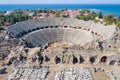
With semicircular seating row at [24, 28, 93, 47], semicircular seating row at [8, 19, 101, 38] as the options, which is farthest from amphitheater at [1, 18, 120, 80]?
semicircular seating row at [8, 19, 101, 38]

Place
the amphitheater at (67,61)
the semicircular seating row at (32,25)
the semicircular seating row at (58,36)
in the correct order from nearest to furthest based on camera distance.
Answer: the amphitheater at (67,61)
the semicircular seating row at (58,36)
the semicircular seating row at (32,25)

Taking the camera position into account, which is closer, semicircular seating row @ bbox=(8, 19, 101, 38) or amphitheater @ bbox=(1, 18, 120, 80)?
amphitheater @ bbox=(1, 18, 120, 80)

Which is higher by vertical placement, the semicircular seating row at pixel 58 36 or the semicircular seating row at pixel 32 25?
the semicircular seating row at pixel 32 25

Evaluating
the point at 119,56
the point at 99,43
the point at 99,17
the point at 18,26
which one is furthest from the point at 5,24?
the point at 119,56

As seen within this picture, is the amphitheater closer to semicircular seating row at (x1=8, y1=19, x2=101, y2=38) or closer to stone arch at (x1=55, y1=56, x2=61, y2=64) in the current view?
stone arch at (x1=55, y1=56, x2=61, y2=64)

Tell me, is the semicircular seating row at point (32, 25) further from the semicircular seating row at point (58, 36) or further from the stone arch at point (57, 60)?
the stone arch at point (57, 60)

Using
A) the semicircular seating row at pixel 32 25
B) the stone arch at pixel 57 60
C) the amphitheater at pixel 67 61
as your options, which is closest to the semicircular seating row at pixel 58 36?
the semicircular seating row at pixel 32 25

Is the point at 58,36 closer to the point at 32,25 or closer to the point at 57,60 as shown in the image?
the point at 32,25

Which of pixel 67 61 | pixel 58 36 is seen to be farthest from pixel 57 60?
pixel 58 36
